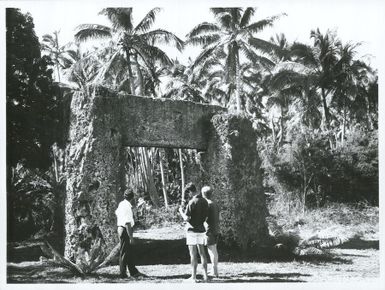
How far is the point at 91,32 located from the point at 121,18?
1.49 m

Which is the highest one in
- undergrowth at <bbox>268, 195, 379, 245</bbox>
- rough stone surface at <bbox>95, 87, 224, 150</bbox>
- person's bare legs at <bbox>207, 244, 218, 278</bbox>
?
rough stone surface at <bbox>95, 87, 224, 150</bbox>

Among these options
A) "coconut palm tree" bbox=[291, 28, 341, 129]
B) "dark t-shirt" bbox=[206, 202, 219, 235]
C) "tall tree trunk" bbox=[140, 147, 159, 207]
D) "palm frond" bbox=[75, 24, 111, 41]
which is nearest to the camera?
"dark t-shirt" bbox=[206, 202, 219, 235]

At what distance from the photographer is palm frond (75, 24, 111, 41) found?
68.6ft

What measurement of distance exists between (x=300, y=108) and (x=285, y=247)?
62.8ft

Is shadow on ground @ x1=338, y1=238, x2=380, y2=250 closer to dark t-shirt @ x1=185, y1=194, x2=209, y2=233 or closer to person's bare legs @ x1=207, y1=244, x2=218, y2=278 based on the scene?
person's bare legs @ x1=207, y1=244, x2=218, y2=278

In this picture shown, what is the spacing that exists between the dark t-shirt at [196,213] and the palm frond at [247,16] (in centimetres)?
1726

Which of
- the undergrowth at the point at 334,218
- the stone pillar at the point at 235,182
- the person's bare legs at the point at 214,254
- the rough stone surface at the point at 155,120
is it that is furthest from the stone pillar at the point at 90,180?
the undergrowth at the point at 334,218

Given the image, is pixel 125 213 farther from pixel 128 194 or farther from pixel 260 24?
pixel 260 24

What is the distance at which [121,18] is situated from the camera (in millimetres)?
21125

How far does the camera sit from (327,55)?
26.0 meters

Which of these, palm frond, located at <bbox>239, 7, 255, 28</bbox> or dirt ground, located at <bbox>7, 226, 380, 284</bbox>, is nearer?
dirt ground, located at <bbox>7, 226, 380, 284</bbox>

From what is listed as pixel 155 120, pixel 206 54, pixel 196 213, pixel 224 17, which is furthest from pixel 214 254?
pixel 224 17

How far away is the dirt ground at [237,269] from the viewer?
870 centimetres

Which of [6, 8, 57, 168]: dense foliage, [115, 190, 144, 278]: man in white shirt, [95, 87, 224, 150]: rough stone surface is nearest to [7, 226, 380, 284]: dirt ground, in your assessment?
[115, 190, 144, 278]: man in white shirt
